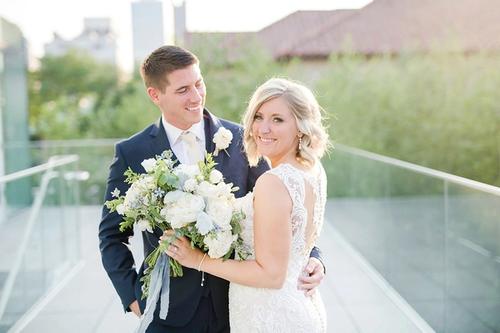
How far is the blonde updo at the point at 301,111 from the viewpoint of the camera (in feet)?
6.66

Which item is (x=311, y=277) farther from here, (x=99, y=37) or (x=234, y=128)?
(x=99, y=37)

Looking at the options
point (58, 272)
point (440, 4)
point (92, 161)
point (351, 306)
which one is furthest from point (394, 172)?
point (440, 4)

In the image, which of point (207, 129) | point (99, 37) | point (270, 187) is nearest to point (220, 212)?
point (270, 187)

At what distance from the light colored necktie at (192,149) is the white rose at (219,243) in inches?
19.4

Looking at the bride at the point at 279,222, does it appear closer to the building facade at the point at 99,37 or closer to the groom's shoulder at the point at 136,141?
the groom's shoulder at the point at 136,141

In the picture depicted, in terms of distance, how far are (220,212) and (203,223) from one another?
0.07 meters

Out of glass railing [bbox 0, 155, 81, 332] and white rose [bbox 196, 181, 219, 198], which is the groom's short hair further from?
glass railing [bbox 0, 155, 81, 332]

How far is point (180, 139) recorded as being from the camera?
2.30 metres

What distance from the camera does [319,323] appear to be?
7.00 ft

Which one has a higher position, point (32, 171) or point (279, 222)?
point (279, 222)

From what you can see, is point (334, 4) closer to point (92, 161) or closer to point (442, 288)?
point (92, 161)

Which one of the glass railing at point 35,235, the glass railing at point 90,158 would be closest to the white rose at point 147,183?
the glass railing at point 35,235

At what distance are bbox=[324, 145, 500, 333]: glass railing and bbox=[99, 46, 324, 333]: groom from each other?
5.24ft

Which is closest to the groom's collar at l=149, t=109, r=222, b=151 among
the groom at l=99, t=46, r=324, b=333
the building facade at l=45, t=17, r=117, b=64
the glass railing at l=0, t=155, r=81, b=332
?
the groom at l=99, t=46, r=324, b=333
